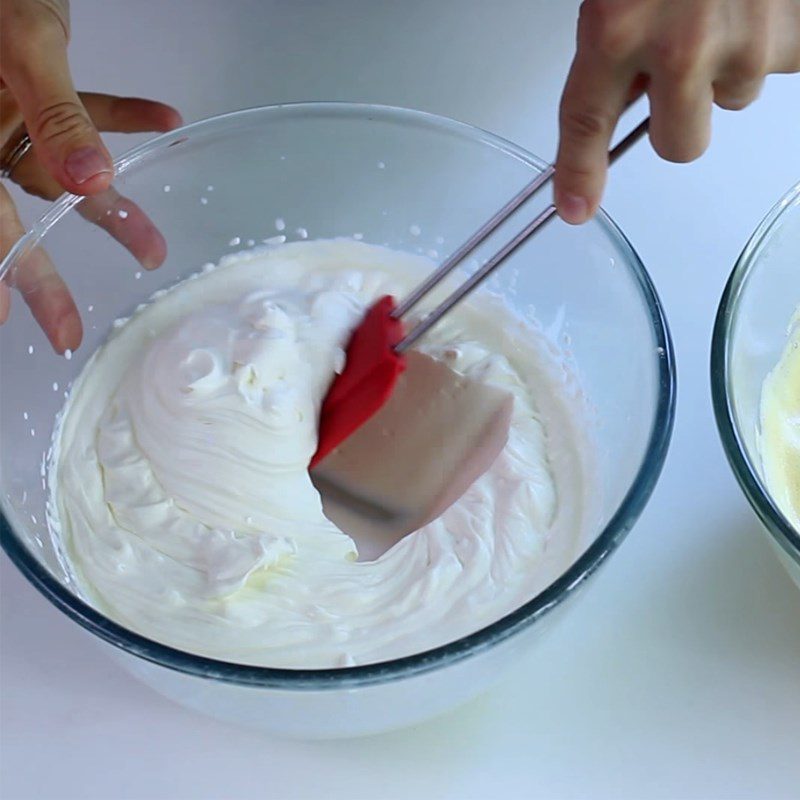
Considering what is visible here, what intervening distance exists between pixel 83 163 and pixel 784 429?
1.97 feet

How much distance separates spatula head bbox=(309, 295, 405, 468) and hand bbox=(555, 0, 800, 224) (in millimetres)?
238

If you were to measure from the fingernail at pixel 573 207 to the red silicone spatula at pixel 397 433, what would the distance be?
17 cm

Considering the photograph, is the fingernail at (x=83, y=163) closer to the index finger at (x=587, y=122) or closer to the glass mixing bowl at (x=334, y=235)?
the glass mixing bowl at (x=334, y=235)

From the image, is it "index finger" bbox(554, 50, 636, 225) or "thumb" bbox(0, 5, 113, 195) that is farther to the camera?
"thumb" bbox(0, 5, 113, 195)

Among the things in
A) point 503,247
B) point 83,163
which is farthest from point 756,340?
point 83,163

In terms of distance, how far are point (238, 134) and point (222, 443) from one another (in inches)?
12.0

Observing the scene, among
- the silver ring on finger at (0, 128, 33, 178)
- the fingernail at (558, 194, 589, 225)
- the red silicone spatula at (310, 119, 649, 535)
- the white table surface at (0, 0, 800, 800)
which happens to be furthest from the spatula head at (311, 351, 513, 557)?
the silver ring on finger at (0, 128, 33, 178)

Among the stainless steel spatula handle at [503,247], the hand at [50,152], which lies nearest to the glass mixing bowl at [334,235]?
the hand at [50,152]

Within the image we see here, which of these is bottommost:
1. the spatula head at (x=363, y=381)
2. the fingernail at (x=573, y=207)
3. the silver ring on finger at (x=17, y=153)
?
the spatula head at (x=363, y=381)

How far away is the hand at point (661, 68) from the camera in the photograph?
657mm

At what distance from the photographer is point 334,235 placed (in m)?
1.05

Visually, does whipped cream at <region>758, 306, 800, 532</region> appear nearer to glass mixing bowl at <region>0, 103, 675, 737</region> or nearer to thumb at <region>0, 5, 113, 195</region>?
glass mixing bowl at <region>0, 103, 675, 737</region>

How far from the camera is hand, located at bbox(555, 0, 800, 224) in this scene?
657 millimetres

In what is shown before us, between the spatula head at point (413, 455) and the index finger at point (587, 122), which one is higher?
the index finger at point (587, 122)
